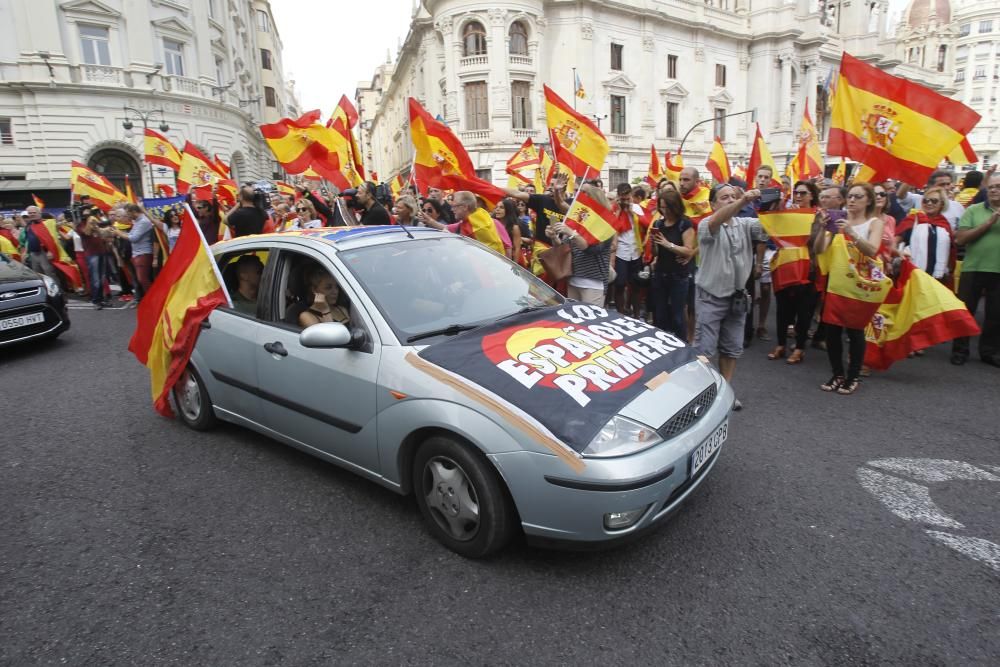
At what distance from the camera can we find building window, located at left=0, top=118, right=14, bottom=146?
26.8m

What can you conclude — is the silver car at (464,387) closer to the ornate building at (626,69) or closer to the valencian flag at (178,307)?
the valencian flag at (178,307)

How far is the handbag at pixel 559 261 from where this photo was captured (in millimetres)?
5809

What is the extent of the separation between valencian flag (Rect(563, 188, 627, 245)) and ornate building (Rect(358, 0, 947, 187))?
33845 millimetres


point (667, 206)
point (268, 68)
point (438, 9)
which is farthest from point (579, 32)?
point (667, 206)

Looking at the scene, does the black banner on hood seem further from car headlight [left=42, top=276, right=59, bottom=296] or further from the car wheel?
car headlight [left=42, top=276, right=59, bottom=296]

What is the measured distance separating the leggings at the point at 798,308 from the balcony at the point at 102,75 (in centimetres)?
3292

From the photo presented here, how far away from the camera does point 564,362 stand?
2.89 meters

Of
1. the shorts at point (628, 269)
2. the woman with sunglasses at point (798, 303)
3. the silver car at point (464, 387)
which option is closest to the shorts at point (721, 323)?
the silver car at point (464, 387)

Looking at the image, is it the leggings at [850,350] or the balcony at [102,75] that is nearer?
the leggings at [850,350]

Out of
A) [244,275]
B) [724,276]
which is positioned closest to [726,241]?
[724,276]

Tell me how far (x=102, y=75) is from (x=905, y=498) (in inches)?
1390

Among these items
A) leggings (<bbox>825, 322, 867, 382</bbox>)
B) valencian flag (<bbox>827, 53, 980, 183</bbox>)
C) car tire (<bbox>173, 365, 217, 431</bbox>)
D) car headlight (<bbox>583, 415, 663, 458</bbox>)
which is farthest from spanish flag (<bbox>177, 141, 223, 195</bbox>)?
car headlight (<bbox>583, 415, 663, 458</bbox>)

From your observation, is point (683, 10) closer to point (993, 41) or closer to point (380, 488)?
point (380, 488)

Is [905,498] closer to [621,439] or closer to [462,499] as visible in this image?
[621,439]
